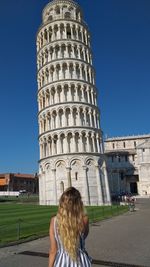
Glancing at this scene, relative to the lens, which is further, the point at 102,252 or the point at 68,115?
the point at 68,115

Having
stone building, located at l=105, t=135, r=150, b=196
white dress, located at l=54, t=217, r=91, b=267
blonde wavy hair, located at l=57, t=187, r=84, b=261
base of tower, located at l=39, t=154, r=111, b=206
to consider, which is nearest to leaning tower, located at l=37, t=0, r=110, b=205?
base of tower, located at l=39, t=154, r=111, b=206

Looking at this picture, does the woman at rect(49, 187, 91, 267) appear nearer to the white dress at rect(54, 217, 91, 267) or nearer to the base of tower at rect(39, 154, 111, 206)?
the white dress at rect(54, 217, 91, 267)

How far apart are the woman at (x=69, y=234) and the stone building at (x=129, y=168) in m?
87.2

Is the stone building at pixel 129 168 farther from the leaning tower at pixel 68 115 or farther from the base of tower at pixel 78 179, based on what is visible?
the base of tower at pixel 78 179

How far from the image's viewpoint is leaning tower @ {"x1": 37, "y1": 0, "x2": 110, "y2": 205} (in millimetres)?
49438

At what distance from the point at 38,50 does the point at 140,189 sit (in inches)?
2101

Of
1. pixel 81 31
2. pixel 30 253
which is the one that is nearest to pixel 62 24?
pixel 81 31

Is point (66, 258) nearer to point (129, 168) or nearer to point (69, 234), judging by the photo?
point (69, 234)

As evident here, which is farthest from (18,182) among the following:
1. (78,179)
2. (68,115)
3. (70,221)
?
(70,221)

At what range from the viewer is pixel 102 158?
5288cm

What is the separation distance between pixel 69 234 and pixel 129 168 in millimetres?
93758

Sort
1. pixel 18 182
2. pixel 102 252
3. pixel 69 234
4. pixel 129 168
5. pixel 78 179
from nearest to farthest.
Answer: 1. pixel 69 234
2. pixel 102 252
3. pixel 78 179
4. pixel 129 168
5. pixel 18 182

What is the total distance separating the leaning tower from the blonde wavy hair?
4482cm

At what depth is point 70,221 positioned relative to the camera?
13.2 ft
